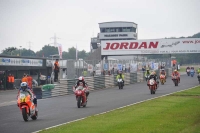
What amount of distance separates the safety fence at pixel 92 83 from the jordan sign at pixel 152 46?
52.1 ft

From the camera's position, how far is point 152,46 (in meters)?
69.1

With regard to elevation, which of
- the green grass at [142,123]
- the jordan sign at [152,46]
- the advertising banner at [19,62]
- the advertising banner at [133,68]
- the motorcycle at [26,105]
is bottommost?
the green grass at [142,123]

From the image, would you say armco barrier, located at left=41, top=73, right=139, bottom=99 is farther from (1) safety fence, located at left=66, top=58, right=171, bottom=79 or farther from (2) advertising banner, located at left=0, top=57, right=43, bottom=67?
(2) advertising banner, located at left=0, top=57, right=43, bottom=67

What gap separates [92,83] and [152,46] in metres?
33.3

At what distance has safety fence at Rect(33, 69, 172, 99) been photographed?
97.4 feet

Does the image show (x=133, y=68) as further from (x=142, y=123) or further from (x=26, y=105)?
(x=142, y=123)

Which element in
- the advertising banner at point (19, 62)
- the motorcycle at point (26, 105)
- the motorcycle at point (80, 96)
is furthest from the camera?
the advertising banner at point (19, 62)

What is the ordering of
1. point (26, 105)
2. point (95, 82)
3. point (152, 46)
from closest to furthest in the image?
point (26, 105) → point (95, 82) → point (152, 46)

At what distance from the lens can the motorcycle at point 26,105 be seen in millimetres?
15930

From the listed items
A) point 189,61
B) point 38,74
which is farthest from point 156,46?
point 189,61

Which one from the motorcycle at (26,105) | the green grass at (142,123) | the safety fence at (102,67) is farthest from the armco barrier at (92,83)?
the green grass at (142,123)

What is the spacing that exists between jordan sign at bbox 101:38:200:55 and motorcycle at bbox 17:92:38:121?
5327 cm

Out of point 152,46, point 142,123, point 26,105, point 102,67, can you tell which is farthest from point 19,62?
point 142,123

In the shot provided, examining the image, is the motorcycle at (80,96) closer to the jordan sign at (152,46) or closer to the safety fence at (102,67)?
the safety fence at (102,67)
